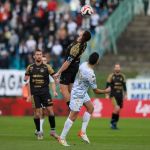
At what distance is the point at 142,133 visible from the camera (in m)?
25.0

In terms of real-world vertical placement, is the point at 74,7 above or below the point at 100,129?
above

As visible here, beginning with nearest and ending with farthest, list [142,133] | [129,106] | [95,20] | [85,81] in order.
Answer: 1. [85,81]
2. [142,133]
3. [129,106]
4. [95,20]

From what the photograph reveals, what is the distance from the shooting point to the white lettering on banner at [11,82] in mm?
38094

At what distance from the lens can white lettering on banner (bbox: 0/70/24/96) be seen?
1500 inches

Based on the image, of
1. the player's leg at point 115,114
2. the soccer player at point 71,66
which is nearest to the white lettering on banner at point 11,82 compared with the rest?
the player's leg at point 115,114

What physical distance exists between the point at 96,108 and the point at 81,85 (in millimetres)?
16022

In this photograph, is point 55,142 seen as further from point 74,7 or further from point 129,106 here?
point 74,7

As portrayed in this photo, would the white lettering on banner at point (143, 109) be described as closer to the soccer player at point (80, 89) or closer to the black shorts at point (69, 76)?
the black shorts at point (69, 76)

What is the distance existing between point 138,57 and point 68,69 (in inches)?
765

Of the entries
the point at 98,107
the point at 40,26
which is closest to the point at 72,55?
the point at 98,107

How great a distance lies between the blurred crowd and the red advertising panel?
3.47m

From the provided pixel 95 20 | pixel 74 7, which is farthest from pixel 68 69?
pixel 74 7

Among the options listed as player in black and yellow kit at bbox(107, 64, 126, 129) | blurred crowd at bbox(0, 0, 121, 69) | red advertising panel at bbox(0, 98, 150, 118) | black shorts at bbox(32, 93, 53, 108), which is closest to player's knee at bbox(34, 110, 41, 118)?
black shorts at bbox(32, 93, 53, 108)

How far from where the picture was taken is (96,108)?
36062mm
